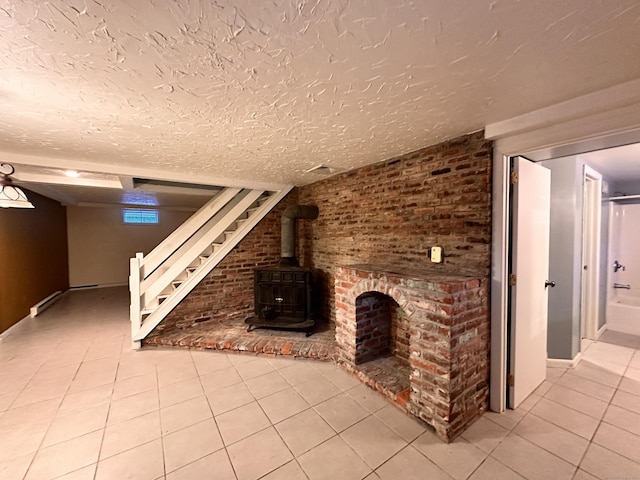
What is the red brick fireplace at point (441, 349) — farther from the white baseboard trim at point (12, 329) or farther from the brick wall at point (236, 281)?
the white baseboard trim at point (12, 329)

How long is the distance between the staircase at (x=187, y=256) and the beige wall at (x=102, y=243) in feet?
14.7

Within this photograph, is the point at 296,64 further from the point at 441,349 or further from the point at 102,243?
the point at 102,243

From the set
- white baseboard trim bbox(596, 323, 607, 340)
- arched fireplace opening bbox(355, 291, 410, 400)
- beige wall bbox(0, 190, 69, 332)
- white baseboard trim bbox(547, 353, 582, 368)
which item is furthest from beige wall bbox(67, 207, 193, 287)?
white baseboard trim bbox(596, 323, 607, 340)

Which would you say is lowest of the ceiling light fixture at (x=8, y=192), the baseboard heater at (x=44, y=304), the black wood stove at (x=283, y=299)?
the baseboard heater at (x=44, y=304)

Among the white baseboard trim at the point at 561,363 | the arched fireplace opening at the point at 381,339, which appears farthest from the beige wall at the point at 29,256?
the white baseboard trim at the point at 561,363

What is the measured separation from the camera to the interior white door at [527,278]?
1.97 metres

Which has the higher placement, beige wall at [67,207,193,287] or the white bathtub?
beige wall at [67,207,193,287]

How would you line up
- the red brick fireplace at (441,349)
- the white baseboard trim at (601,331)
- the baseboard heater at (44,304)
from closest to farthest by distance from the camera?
1. the red brick fireplace at (441,349)
2. the white baseboard trim at (601,331)
3. the baseboard heater at (44,304)

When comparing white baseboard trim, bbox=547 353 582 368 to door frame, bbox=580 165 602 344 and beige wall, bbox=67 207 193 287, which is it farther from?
beige wall, bbox=67 207 193 287

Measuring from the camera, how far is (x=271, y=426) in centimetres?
187

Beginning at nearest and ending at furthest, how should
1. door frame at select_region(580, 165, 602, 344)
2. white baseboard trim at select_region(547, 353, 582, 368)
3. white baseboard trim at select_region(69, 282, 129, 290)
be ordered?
white baseboard trim at select_region(547, 353, 582, 368) < door frame at select_region(580, 165, 602, 344) < white baseboard trim at select_region(69, 282, 129, 290)

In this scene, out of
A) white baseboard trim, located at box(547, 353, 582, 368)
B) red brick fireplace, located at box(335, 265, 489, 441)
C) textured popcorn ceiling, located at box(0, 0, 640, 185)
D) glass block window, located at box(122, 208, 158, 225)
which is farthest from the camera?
glass block window, located at box(122, 208, 158, 225)

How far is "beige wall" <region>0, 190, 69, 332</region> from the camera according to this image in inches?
145

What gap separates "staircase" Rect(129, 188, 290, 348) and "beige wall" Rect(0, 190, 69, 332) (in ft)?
6.92
